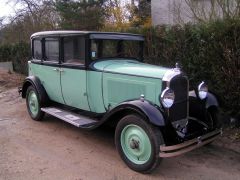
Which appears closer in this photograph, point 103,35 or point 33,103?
point 103,35

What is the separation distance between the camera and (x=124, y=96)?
5.07 metres

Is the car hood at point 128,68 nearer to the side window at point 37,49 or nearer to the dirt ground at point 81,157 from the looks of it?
the dirt ground at point 81,157

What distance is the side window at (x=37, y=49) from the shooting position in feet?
22.8

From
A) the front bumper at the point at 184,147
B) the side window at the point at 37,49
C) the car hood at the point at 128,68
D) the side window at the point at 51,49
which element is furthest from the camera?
the side window at the point at 37,49

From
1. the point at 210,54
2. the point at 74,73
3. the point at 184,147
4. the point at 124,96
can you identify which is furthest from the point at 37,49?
the point at 184,147

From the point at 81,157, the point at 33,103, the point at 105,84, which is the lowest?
the point at 81,157

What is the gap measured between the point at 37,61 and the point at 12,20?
63.5ft

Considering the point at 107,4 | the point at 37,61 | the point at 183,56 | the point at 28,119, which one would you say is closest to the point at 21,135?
the point at 28,119

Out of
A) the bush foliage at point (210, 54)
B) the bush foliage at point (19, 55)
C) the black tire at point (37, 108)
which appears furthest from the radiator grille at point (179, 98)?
the bush foliage at point (19, 55)

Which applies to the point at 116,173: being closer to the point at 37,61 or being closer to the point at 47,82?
the point at 47,82

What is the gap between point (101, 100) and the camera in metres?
5.46

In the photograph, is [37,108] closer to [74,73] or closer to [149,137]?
[74,73]

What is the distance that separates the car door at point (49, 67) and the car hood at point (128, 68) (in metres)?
1.13

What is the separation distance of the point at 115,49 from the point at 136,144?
6.96 feet
